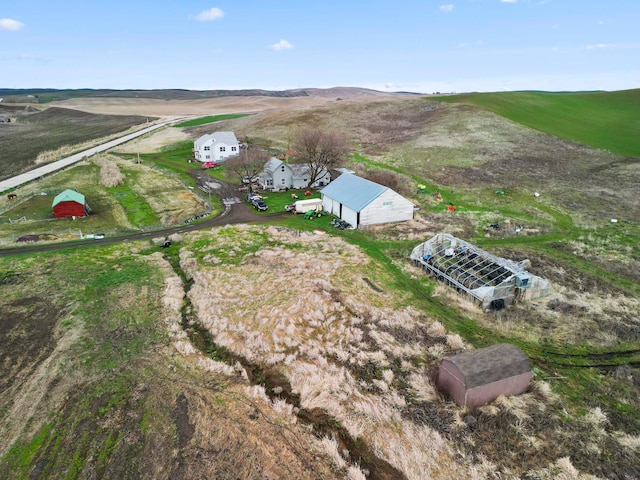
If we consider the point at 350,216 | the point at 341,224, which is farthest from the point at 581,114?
the point at 341,224

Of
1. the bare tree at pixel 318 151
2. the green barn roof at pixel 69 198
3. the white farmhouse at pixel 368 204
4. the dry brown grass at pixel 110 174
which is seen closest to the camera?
the white farmhouse at pixel 368 204

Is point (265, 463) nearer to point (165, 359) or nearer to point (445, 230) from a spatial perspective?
point (165, 359)

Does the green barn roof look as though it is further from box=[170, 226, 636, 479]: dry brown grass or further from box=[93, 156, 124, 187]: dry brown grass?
box=[170, 226, 636, 479]: dry brown grass

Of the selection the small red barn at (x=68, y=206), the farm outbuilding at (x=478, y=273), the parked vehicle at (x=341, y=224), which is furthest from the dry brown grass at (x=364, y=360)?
the small red barn at (x=68, y=206)

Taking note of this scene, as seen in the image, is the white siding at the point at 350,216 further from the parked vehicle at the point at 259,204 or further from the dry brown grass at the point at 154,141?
the dry brown grass at the point at 154,141

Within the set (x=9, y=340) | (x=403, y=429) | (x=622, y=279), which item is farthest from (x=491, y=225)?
(x=9, y=340)

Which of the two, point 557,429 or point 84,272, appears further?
point 84,272
